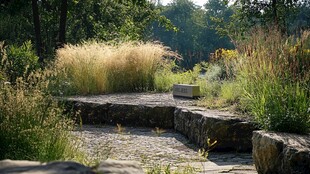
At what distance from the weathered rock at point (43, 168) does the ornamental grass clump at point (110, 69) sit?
792 cm

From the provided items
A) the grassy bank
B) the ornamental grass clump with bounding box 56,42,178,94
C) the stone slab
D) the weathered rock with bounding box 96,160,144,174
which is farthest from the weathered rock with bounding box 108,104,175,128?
the weathered rock with bounding box 96,160,144,174

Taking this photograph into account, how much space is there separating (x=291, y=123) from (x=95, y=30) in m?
18.4

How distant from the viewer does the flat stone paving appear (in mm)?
5059

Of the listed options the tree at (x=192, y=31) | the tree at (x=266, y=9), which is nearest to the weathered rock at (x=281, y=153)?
the tree at (x=266, y=9)

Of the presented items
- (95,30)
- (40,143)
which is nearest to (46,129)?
(40,143)

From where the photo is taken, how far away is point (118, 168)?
7.67ft

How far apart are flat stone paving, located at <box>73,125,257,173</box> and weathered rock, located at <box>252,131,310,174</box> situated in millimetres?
310

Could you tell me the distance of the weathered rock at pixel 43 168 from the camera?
7.17ft

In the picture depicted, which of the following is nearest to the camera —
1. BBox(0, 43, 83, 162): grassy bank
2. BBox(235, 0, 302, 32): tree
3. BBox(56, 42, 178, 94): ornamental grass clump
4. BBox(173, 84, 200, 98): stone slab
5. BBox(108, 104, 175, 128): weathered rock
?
BBox(0, 43, 83, 162): grassy bank

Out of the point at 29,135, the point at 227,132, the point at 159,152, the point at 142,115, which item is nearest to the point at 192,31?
the point at 142,115

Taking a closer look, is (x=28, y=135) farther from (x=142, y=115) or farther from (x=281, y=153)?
(x=142, y=115)

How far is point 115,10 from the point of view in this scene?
80.0 feet

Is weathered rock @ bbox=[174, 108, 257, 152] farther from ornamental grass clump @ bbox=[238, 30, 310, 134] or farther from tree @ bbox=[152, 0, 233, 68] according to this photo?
tree @ bbox=[152, 0, 233, 68]

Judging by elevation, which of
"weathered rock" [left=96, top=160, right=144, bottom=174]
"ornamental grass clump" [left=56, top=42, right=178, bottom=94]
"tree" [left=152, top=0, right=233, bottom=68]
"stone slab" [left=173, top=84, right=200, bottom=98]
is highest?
"tree" [left=152, top=0, right=233, bottom=68]
